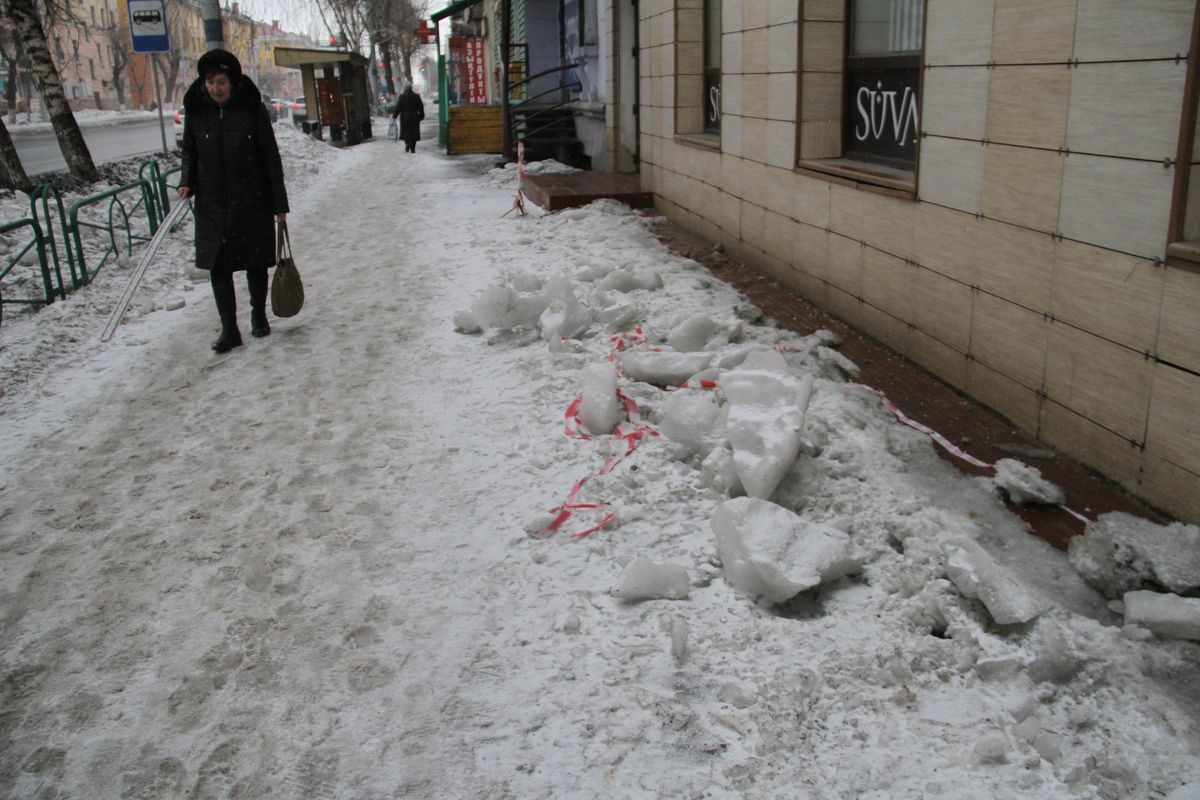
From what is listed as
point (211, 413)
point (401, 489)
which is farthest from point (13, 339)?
point (401, 489)

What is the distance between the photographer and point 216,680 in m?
3.10

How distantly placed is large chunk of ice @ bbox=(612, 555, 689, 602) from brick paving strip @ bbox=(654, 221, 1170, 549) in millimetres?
1306

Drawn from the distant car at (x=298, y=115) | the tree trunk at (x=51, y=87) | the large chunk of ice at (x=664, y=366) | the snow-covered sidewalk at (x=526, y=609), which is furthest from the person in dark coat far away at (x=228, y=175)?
the distant car at (x=298, y=115)

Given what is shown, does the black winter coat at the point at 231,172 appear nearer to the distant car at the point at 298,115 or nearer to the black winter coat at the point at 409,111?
the black winter coat at the point at 409,111

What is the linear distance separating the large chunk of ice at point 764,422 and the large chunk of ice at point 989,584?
78 cm

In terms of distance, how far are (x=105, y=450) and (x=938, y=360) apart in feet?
14.2

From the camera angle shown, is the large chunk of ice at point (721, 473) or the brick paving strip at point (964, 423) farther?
the large chunk of ice at point (721, 473)

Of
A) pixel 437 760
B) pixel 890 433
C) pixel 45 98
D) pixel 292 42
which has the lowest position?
pixel 437 760

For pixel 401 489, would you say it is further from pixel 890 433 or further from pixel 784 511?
pixel 890 433

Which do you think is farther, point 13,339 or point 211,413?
point 13,339

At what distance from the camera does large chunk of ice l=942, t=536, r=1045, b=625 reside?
2873 millimetres

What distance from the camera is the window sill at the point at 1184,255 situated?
319cm

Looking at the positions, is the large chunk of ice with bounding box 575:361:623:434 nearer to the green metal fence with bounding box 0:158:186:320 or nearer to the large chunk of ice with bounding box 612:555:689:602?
the large chunk of ice with bounding box 612:555:689:602

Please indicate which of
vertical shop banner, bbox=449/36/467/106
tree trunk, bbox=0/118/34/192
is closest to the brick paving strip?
tree trunk, bbox=0/118/34/192
